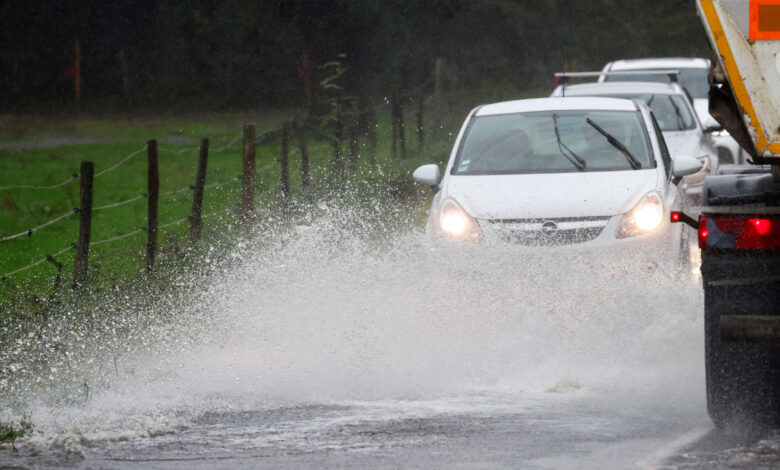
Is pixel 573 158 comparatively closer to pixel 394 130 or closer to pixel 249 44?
pixel 394 130

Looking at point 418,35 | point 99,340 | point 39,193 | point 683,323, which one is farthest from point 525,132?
point 418,35

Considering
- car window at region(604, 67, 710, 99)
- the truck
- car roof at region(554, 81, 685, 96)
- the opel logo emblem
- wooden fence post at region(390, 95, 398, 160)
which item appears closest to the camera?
the truck

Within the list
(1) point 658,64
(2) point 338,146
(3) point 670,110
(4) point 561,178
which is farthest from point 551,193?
(1) point 658,64

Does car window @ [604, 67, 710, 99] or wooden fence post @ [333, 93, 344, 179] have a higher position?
car window @ [604, 67, 710, 99]

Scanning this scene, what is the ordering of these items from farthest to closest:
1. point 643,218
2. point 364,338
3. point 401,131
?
point 401,131
point 643,218
point 364,338

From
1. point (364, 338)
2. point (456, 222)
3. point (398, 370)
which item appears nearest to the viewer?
point (398, 370)

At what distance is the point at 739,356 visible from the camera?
6570 millimetres

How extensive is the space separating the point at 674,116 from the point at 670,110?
14cm

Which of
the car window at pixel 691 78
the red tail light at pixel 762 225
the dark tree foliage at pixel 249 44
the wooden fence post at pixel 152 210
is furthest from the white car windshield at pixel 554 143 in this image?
the dark tree foliage at pixel 249 44

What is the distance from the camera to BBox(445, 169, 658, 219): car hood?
402 inches

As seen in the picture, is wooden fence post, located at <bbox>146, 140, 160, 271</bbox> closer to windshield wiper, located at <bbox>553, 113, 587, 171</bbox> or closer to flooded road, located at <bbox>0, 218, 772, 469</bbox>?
flooded road, located at <bbox>0, 218, 772, 469</bbox>

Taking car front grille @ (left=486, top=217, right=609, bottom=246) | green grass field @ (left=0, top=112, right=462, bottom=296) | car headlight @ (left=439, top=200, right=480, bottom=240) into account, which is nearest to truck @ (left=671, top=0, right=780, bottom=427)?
car front grille @ (left=486, top=217, right=609, bottom=246)

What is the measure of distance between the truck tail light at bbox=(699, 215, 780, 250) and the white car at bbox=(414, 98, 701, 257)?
349 cm

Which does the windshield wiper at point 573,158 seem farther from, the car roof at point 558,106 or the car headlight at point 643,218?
the car headlight at point 643,218
